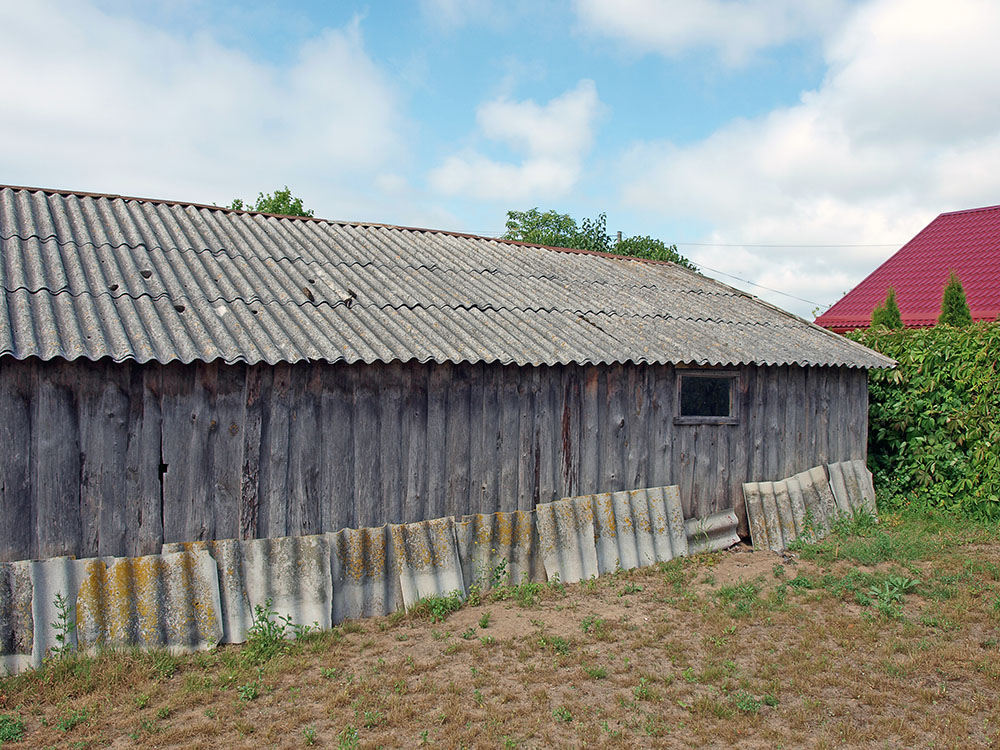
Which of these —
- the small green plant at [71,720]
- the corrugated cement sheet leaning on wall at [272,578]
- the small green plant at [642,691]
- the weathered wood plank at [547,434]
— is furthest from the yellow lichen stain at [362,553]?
the small green plant at [642,691]

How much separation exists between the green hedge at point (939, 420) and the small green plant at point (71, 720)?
1084 centimetres

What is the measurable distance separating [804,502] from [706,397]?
213cm

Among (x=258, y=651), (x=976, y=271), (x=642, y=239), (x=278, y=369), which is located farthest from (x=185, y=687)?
(x=642, y=239)

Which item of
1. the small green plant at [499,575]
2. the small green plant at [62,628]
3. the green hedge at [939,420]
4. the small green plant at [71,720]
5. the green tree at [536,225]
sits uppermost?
the green tree at [536,225]

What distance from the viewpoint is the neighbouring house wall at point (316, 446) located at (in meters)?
5.82

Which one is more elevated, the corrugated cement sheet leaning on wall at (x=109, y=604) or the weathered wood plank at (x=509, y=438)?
the weathered wood plank at (x=509, y=438)

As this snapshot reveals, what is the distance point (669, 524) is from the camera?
882 cm

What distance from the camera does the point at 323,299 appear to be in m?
7.77

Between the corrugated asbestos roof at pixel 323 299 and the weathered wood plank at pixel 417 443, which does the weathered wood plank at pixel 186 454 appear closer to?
the corrugated asbestos roof at pixel 323 299

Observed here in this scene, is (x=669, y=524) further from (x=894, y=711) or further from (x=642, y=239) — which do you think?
(x=642, y=239)

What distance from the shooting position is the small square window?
9.13 metres

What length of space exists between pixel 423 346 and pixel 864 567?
19.4 feet

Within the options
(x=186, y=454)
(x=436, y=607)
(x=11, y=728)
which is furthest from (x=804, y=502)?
(x=11, y=728)

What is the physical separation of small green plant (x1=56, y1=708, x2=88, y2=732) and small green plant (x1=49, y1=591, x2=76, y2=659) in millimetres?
733
